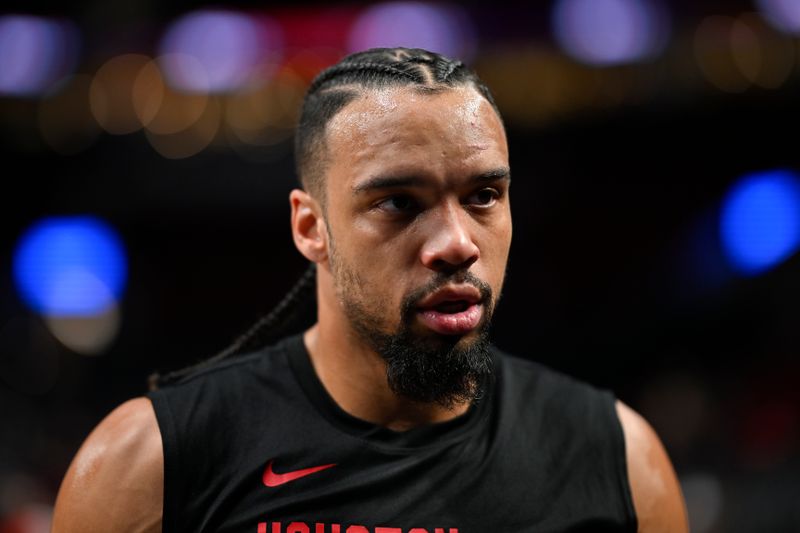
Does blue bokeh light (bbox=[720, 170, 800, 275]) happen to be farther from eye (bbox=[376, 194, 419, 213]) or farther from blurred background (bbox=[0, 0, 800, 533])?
eye (bbox=[376, 194, 419, 213])

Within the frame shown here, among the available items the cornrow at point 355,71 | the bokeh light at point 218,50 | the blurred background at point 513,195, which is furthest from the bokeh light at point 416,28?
the cornrow at point 355,71

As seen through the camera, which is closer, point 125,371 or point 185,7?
point 185,7

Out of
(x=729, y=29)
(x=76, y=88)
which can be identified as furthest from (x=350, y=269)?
(x=76, y=88)

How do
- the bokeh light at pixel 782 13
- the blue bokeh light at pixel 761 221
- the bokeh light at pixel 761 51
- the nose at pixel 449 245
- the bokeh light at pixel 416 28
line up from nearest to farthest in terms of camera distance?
the nose at pixel 449 245 → the bokeh light at pixel 782 13 → the bokeh light at pixel 761 51 → the bokeh light at pixel 416 28 → the blue bokeh light at pixel 761 221

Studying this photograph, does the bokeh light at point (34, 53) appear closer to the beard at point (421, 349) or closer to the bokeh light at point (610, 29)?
the bokeh light at point (610, 29)

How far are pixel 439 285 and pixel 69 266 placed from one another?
8.70 m

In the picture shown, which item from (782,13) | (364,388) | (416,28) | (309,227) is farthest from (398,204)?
(782,13)

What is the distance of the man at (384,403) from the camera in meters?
1.87

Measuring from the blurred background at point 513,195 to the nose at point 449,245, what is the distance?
4.66 metres

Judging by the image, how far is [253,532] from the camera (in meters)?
1.90

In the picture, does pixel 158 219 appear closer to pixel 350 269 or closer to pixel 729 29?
pixel 729 29

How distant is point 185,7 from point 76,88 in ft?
4.21

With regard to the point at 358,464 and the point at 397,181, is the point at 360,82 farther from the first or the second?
the point at 358,464

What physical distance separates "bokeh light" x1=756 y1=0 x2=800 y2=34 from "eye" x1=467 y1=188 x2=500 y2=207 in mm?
6354
